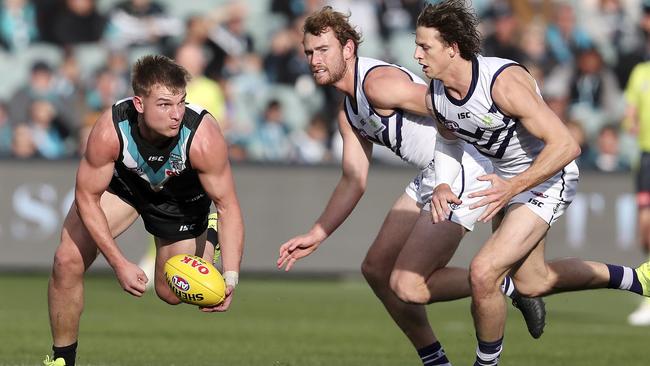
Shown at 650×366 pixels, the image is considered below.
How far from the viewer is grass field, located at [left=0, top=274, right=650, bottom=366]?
10.4 m

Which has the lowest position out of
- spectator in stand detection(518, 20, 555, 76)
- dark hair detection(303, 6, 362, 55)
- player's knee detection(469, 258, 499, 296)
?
spectator in stand detection(518, 20, 555, 76)

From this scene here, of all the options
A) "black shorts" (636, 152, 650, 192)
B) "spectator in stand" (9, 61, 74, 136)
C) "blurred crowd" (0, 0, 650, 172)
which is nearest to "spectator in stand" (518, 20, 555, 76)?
"blurred crowd" (0, 0, 650, 172)

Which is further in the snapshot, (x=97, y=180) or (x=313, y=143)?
(x=313, y=143)

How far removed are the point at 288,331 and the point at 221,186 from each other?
14.0 feet

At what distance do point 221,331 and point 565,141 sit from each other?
5.20 metres

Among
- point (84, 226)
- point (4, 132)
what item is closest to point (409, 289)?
point (84, 226)

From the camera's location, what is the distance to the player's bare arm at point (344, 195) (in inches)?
353

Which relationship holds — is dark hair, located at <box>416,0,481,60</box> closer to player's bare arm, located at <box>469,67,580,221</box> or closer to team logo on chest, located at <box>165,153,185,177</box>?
player's bare arm, located at <box>469,67,580,221</box>

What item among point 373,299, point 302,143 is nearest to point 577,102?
point 302,143

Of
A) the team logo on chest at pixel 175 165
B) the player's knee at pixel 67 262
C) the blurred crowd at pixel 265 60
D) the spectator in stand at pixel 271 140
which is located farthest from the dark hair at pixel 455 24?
the spectator in stand at pixel 271 140

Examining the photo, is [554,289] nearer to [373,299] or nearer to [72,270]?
[72,270]

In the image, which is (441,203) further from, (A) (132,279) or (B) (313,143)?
(B) (313,143)

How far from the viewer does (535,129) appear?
8.08 meters

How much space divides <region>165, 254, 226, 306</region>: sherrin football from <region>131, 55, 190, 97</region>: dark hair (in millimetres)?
1086
